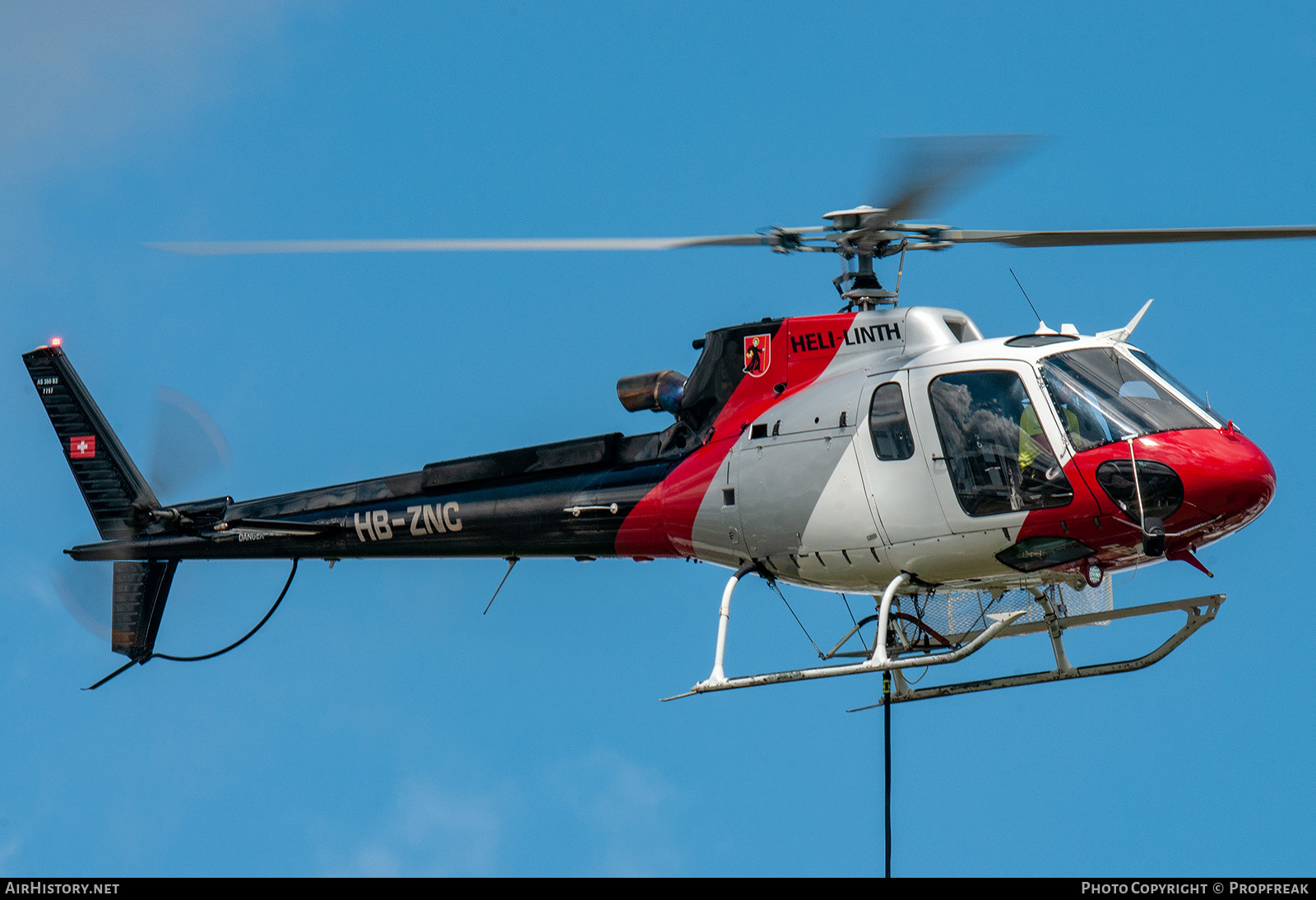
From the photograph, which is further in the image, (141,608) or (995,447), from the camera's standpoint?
(141,608)

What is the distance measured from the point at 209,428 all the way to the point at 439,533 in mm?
3184

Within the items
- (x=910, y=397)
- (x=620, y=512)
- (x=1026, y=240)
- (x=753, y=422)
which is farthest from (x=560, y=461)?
(x=1026, y=240)

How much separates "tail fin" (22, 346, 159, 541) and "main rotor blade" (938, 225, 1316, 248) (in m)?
9.35

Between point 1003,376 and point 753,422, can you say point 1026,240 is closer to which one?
point 1003,376

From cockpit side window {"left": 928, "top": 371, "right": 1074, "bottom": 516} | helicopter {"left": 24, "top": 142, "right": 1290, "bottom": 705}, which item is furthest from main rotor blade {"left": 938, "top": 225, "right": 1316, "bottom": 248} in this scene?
cockpit side window {"left": 928, "top": 371, "right": 1074, "bottom": 516}

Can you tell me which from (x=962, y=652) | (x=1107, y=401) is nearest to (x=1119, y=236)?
(x=1107, y=401)

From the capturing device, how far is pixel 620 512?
14812 millimetres

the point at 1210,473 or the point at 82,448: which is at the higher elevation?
the point at 82,448

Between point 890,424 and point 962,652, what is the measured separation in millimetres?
1904

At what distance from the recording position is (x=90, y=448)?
18.2 m

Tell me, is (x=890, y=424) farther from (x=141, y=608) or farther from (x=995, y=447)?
(x=141, y=608)

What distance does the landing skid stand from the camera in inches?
502

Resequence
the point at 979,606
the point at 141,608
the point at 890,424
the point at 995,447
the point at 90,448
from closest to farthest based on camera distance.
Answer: the point at 995,447 → the point at 890,424 → the point at 979,606 → the point at 141,608 → the point at 90,448

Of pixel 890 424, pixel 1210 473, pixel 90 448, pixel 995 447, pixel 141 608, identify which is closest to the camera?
pixel 1210 473
